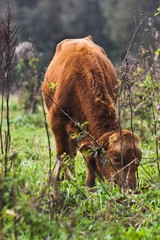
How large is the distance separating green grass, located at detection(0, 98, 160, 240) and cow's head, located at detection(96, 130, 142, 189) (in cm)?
13

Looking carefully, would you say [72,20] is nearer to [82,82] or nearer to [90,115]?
[82,82]

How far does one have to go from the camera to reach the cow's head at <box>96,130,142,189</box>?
6.05 meters

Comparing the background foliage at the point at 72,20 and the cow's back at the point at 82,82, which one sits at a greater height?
the background foliage at the point at 72,20

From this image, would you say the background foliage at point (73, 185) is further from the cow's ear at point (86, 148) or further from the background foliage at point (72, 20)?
the background foliage at point (72, 20)

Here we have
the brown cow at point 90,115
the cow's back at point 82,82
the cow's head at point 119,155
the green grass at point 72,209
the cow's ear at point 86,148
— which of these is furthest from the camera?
the cow's back at point 82,82

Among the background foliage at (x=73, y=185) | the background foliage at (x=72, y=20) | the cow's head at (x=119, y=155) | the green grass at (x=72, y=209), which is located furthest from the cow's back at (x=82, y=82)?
the background foliage at (x=72, y=20)

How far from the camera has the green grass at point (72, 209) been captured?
14.0 feet

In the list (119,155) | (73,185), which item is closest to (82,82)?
(119,155)

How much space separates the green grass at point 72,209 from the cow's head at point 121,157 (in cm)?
13

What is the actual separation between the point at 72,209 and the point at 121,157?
897 mm

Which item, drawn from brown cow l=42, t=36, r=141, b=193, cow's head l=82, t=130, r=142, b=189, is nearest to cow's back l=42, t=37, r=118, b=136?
brown cow l=42, t=36, r=141, b=193

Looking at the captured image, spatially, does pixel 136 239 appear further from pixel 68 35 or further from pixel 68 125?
pixel 68 35

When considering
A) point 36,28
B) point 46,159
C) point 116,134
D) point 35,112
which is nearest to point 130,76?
point 116,134

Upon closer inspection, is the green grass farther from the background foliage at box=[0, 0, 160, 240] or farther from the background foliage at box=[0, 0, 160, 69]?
the background foliage at box=[0, 0, 160, 69]
